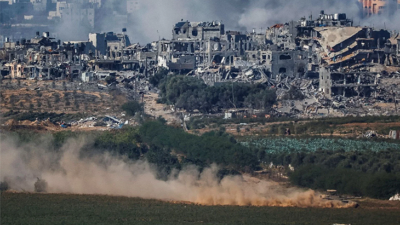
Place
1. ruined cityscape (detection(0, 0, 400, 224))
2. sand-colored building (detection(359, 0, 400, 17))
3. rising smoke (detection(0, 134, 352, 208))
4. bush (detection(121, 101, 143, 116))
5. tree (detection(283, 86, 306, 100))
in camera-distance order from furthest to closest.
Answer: sand-colored building (detection(359, 0, 400, 17)) → tree (detection(283, 86, 306, 100)) → bush (detection(121, 101, 143, 116)) → ruined cityscape (detection(0, 0, 400, 224)) → rising smoke (detection(0, 134, 352, 208))

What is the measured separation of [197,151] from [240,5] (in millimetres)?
59573

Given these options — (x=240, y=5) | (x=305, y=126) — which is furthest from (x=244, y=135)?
(x=240, y=5)

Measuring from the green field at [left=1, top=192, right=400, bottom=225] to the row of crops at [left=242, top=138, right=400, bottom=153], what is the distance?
1052cm

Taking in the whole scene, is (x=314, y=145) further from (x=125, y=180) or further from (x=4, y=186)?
(x=4, y=186)

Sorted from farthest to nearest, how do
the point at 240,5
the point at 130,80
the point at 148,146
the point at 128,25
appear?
1. the point at 128,25
2. the point at 240,5
3. the point at 130,80
4. the point at 148,146

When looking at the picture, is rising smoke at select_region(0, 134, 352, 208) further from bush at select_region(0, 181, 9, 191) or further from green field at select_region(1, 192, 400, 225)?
green field at select_region(1, 192, 400, 225)

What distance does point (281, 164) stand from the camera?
38625mm

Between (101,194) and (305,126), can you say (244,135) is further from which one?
(101,194)

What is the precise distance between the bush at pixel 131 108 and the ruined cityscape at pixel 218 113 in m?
0.09

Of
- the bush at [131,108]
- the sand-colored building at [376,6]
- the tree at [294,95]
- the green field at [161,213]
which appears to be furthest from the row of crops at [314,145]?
the sand-colored building at [376,6]

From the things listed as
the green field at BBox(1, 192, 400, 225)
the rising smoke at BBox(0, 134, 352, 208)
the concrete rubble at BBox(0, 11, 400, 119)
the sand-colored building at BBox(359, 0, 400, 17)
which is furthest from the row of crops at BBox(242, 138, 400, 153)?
the sand-colored building at BBox(359, 0, 400, 17)

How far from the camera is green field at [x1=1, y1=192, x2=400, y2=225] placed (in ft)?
93.3

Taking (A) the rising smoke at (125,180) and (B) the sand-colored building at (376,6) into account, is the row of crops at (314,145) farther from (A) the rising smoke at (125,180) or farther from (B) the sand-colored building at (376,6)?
(B) the sand-colored building at (376,6)

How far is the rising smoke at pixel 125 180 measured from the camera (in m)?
32.2
